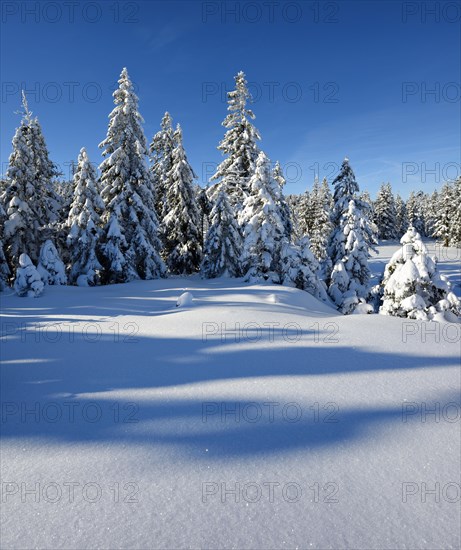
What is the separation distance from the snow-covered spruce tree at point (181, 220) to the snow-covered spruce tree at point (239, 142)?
4254 millimetres

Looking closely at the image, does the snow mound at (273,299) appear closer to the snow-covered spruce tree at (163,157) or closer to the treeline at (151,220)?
the treeline at (151,220)

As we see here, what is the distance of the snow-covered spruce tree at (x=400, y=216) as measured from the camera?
81.4 m

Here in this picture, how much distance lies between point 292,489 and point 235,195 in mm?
23585

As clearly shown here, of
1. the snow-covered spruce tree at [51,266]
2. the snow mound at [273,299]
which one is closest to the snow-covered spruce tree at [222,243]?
the snow-covered spruce tree at [51,266]

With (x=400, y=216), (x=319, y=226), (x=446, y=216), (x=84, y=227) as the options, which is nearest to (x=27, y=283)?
(x=84, y=227)

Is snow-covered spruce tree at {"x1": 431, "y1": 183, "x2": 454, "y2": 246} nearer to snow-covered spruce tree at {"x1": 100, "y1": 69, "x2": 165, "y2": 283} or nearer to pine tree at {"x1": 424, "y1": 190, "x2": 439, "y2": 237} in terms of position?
pine tree at {"x1": 424, "y1": 190, "x2": 439, "y2": 237}

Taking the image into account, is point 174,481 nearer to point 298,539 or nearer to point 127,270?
point 298,539

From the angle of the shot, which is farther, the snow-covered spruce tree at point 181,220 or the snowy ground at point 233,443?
the snow-covered spruce tree at point 181,220

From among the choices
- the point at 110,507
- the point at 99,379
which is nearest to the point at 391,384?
the point at 110,507

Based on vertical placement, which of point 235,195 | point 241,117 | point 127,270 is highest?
point 241,117

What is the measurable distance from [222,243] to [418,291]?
50.8 feet

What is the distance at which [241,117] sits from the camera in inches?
942

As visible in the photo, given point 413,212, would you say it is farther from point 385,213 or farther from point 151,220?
point 151,220

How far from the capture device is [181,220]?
90.3 feet
